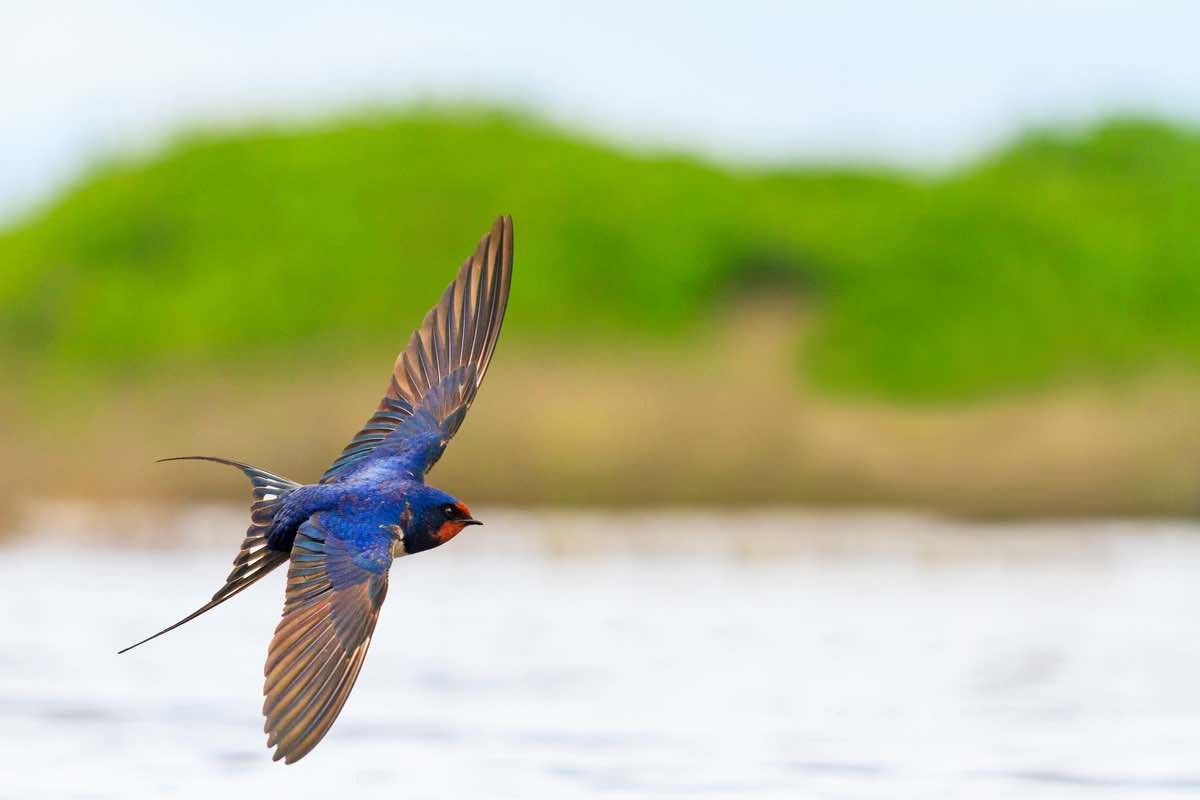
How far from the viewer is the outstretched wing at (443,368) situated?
627cm

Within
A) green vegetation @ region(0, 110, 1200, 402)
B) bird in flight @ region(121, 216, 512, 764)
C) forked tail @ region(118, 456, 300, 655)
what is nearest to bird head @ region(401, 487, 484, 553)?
bird in flight @ region(121, 216, 512, 764)

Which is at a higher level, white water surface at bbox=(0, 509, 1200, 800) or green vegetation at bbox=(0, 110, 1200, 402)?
green vegetation at bbox=(0, 110, 1200, 402)

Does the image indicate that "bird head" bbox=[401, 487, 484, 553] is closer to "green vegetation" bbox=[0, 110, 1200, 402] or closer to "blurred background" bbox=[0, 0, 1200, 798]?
"blurred background" bbox=[0, 0, 1200, 798]

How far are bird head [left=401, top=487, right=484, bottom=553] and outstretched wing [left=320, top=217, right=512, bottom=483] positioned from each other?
42 cm

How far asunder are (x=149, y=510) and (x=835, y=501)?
16.3 feet

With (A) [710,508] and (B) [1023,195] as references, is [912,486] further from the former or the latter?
(B) [1023,195]

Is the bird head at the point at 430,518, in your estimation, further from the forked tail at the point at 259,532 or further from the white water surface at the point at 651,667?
the white water surface at the point at 651,667

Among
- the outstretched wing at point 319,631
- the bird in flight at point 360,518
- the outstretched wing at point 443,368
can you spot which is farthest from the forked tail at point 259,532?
the outstretched wing at point 443,368

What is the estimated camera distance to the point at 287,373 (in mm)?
22203

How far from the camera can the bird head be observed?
5.73m

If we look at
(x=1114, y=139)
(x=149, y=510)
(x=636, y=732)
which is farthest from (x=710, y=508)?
(x=1114, y=139)

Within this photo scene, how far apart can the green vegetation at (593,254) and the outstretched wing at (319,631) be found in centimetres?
1680

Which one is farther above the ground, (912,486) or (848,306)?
(848,306)

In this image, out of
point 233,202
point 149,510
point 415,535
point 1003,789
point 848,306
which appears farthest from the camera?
point 233,202
